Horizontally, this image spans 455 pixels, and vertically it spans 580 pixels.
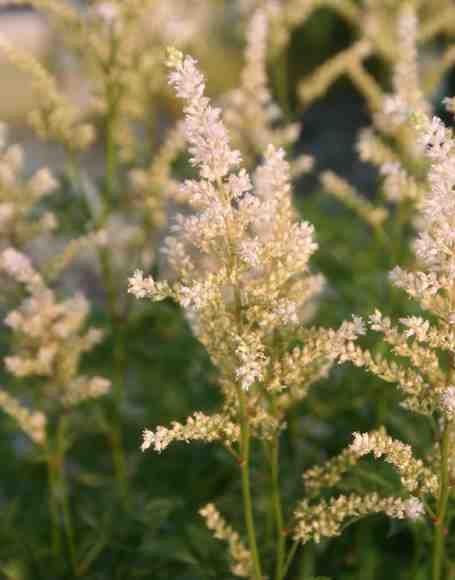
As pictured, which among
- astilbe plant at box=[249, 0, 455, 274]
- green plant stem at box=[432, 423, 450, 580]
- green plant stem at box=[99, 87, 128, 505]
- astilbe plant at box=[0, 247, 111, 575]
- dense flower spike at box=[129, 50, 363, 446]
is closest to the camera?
dense flower spike at box=[129, 50, 363, 446]

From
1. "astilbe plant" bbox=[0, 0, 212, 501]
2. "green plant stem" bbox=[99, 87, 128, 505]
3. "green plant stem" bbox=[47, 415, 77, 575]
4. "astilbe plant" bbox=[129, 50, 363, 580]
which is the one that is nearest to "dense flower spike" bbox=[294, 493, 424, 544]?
"astilbe plant" bbox=[129, 50, 363, 580]

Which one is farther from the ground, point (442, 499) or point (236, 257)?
point (236, 257)

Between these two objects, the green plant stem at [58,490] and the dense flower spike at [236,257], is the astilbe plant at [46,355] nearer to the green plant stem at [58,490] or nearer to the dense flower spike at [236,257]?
the green plant stem at [58,490]

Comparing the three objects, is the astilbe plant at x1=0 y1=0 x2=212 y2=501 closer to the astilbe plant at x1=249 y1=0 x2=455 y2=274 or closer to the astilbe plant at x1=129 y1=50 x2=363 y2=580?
the astilbe plant at x1=249 y1=0 x2=455 y2=274

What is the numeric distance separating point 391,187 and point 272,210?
1588mm

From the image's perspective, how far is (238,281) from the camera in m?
2.87

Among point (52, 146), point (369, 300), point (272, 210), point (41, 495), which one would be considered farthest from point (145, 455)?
point (52, 146)

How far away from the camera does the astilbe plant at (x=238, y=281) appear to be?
2.62 meters

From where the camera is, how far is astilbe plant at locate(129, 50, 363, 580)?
262 cm

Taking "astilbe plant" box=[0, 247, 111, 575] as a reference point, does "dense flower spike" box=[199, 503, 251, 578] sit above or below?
below

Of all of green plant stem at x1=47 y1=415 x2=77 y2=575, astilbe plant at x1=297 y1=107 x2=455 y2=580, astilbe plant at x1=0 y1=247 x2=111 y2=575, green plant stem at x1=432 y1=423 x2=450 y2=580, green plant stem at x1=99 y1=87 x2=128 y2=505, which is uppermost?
green plant stem at x1=99 y1=87 x2=128 y2=505

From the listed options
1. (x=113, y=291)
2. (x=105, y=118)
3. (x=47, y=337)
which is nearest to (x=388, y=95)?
(x=105, y=118)

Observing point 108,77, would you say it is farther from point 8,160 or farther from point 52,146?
point 52,146

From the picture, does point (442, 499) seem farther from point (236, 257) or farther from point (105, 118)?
point (105, 118)
